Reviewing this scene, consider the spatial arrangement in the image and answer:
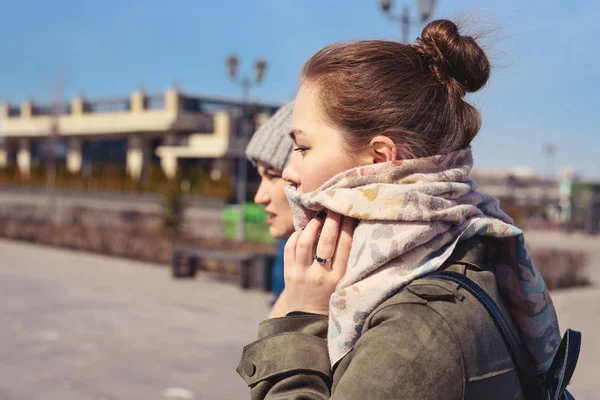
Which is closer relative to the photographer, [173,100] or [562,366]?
[562,366]

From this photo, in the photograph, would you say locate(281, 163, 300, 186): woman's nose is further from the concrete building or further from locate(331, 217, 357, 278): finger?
the concrete building

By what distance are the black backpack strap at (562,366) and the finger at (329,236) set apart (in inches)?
18.4

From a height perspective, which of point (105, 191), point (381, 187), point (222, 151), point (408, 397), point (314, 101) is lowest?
point (105, 191)

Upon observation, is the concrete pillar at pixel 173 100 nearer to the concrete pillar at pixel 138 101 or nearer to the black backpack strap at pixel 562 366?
the concrete pillar at pixel 138 101

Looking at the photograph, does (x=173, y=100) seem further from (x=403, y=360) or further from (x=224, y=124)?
(x=403, y=360)

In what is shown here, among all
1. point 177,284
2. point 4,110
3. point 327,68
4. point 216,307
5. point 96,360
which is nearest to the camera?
point 327,68

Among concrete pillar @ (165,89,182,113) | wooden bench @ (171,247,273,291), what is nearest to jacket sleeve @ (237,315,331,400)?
wooden bench @ (171,247,273,291)

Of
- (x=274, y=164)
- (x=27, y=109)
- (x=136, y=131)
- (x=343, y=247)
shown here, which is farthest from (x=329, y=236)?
(x=27, y=109)

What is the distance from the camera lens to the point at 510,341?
1.18 m

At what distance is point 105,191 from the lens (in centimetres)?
3916

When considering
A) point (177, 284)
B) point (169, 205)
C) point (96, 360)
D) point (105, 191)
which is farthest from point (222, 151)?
point (96, 360)

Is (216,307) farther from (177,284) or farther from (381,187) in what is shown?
(381,187)

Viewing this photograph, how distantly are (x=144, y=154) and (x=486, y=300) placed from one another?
41852 mm

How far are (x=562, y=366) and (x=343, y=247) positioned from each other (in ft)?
1.53
